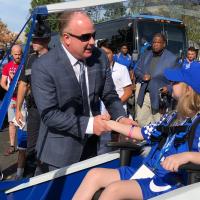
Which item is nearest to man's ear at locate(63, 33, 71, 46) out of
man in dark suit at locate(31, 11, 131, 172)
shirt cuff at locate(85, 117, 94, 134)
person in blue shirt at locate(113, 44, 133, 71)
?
man in dark suit at locate(31, 11, 131, 172)

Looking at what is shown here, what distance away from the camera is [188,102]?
2.96 meters

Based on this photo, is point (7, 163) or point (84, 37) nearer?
point (84, 37)

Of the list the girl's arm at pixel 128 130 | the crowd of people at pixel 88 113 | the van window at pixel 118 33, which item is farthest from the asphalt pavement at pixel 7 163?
the van window at pixel 118 33

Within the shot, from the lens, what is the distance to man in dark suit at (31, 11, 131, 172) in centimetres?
292

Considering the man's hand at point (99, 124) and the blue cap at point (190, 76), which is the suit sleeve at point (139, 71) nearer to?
the blue cap at point (190, 76)

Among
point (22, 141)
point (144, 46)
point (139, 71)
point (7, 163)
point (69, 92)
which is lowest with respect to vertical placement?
point (7, 163)

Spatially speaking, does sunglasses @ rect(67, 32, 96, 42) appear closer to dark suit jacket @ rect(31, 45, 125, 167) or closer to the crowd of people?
the crowd of people

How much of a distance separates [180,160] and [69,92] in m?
0.88

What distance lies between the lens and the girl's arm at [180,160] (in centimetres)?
259

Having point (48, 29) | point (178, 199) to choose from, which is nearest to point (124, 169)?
point (178, 199)

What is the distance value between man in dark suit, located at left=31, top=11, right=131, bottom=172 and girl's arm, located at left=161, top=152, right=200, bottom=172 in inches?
21.3

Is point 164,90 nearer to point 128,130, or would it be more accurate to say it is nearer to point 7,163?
point 7,163

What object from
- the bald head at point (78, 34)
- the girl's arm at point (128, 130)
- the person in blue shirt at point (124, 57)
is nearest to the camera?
the bald head at point (78, 34)

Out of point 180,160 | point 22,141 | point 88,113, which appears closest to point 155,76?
point 22,141
